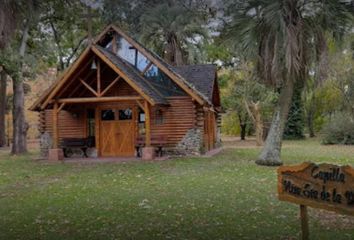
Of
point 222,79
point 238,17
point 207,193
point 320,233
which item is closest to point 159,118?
point 238,17

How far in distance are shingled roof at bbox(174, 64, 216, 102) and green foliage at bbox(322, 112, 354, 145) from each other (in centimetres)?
1280

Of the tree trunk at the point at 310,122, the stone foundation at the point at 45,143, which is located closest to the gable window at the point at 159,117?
the stone foundation at the point at 45,143

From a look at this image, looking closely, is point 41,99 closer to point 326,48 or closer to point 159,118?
point 159,118

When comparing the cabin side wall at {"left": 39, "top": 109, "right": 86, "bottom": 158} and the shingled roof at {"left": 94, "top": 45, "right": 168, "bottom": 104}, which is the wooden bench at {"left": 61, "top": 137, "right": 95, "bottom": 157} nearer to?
the cabin side wall at {"left": 39, "top": 109, "right": 86, "bottom": 158}

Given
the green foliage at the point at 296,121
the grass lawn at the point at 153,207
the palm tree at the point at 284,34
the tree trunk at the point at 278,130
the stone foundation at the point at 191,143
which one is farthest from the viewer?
the green foliage at the point at 296,121

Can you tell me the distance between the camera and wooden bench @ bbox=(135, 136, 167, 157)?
20.0 meters

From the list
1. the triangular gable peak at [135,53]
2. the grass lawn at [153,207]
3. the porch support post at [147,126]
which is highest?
the triangular gable peak at [135,53]

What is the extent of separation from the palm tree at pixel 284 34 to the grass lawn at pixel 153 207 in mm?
3454

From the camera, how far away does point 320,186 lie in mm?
5410

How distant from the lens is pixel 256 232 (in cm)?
694

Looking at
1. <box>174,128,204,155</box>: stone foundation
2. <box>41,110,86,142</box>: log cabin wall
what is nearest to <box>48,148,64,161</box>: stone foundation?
<box>41,110,86,142</box>: log cabin wall

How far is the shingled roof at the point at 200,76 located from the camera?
77.4 ft

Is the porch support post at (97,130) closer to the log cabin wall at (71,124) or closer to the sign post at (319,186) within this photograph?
the log cabin wall at (71,124)

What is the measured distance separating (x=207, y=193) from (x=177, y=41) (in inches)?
703
